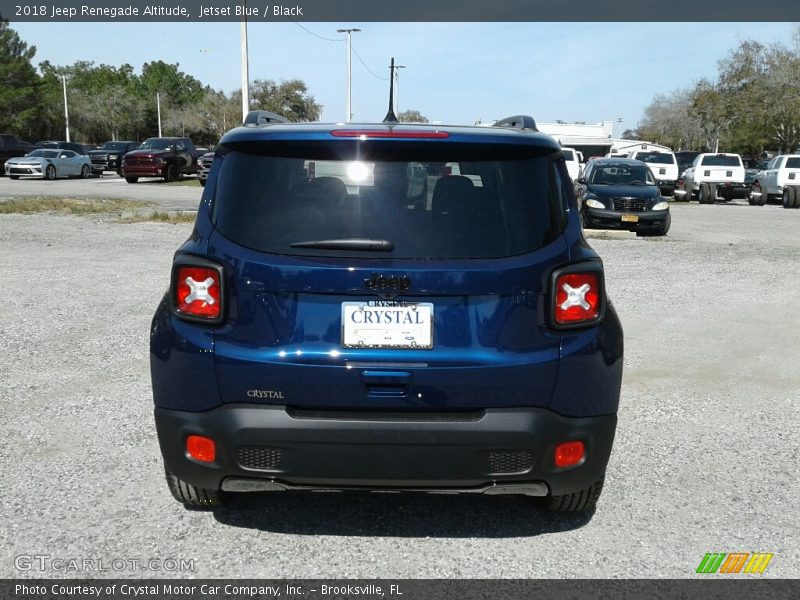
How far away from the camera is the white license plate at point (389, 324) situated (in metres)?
2.95

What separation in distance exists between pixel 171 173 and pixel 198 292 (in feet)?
107

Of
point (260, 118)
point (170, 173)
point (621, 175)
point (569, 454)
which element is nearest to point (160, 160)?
point (170, 173)

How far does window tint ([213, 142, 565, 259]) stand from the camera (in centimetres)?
302

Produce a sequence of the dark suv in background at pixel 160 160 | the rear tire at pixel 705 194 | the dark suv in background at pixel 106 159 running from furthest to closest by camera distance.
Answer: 1. the dark suv in background at pixel 106 159
2. the dark suv in background at pixel 160 160
3. the rear tire at pixel 705 194

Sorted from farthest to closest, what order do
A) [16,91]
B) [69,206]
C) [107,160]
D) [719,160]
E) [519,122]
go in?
1. [16,91]
2. [107,160]
3. [719,160]
4. [69,206]
5. [519,122]

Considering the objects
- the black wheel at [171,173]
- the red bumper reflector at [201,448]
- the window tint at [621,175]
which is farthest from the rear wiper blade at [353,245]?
the black wheel at [171,173]

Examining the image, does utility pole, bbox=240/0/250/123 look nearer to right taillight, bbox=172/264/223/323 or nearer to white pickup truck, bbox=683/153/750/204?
white pickup truck, bbox=683/153/750/204

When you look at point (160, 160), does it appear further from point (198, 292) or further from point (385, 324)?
point (385, 324)

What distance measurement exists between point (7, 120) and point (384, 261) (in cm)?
8335

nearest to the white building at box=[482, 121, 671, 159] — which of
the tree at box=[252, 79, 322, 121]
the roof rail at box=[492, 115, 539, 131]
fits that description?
the tree at box=[252, 79, 322, 121]

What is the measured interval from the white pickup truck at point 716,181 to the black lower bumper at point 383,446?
2926 centimetres

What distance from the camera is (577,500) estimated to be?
3527 millimetres

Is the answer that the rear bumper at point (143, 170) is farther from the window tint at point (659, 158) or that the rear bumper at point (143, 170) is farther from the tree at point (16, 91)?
the tree at point (16, 91)

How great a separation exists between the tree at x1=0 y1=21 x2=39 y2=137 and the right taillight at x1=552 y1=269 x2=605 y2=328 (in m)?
A: 83.0
